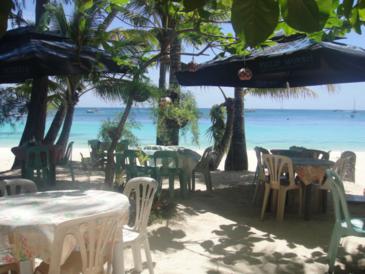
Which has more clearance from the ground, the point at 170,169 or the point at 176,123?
the point at 176,123

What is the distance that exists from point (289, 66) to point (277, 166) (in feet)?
3.97

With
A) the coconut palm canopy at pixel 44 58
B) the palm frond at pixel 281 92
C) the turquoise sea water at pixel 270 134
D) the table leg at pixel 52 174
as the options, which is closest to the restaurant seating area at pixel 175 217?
the table leg at pixel 52 174

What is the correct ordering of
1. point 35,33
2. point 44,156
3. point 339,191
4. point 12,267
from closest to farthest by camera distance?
1. point 12,267
2. point 339,191
3. point 35,33
4. point 44,156

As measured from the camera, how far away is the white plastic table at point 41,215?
2199 mm

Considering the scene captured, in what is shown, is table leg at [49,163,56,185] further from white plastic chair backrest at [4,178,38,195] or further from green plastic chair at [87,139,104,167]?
white plastic chair backrest at [4,178,38,195]

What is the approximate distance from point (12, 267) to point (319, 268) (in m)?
2.44

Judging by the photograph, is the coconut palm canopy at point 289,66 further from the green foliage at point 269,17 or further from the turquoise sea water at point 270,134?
the turquoise sea water at point 270,134

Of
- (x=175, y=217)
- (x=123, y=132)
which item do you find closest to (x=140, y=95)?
(x=175, y=217)

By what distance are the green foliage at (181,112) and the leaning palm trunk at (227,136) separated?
68 cm

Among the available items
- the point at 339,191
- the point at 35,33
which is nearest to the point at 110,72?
the point at 35,33

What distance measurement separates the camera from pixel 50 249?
2.18 metres

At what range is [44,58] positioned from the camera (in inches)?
197

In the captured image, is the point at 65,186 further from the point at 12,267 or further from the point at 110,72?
the point at 12,267

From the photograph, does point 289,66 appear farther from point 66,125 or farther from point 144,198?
point 66,125
